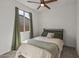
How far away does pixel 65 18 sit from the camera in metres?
4.48

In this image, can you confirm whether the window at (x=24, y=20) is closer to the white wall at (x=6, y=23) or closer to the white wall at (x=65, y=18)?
the white wall at (x=6, y=23)

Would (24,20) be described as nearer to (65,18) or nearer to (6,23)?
(6,23)

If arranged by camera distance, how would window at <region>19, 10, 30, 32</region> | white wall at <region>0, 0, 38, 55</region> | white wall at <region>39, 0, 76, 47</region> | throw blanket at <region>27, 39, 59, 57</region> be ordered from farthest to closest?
window at <region>19, 10, 30, 32</region> < white wall at <region>39, 0, 76, 47</region> < white wall at <region>0, 0, 38, 55</region> < throw blanket at <region>27, 39, 59, 57</region>

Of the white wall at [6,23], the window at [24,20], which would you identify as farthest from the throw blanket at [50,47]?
the window at [24,20]

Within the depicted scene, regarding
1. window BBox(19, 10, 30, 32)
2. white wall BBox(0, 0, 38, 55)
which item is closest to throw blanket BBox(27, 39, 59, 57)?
white wall BBox(0, 0, 38, 55)

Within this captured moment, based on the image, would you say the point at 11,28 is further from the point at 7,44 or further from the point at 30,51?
the point at 30,51

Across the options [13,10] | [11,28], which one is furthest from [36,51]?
[13,10]

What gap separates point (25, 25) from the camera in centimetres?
473

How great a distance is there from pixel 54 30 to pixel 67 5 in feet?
5.71

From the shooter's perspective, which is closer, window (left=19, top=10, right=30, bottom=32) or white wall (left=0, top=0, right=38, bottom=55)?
white wall (left=0, top=0, right=38, bottom=55)

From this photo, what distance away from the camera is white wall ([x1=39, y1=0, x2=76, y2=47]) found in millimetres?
4223

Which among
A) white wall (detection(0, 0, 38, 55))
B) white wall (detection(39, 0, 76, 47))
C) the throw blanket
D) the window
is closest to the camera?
the throw blanket

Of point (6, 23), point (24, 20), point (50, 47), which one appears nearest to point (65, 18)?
point (24, 20)

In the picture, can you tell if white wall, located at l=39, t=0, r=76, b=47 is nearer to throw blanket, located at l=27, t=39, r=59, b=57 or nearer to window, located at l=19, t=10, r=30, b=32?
window, located at l=19, t=10, r=30, b=32
